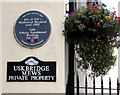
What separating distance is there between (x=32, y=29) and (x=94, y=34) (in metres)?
0.98

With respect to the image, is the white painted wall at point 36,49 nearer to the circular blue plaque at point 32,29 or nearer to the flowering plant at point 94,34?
the circular blue plaque at point 32,29

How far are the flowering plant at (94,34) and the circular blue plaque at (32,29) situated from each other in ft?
1.11

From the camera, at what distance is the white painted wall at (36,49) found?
148 inches

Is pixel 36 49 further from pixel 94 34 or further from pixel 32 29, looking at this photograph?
pixel 94 34

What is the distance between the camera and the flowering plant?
3807 millimetres

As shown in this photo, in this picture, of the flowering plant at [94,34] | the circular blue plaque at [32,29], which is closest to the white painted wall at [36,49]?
the circular blue plaque at [32,29]

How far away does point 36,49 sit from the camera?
3807 millimetres

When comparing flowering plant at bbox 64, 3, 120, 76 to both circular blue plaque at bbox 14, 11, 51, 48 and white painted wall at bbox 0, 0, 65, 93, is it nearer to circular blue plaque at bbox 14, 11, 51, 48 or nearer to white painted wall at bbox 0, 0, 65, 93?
white painted wall at bbox 0, 0, 65, 93

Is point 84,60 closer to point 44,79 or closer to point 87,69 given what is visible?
point 87,69

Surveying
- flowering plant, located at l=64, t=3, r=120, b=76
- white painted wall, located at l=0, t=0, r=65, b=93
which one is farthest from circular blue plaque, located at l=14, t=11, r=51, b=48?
flowering plant, located at l=64, t=3, r=120, b=76

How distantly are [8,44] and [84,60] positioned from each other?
4.14 ft

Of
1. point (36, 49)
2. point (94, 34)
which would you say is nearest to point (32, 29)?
point (36, 49)

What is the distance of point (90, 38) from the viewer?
3889 mm

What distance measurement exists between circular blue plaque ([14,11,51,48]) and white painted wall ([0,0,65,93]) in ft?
0.22
